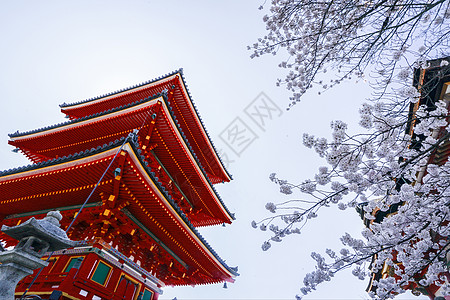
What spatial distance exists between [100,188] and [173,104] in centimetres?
561

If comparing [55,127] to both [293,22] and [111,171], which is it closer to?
[111,171]

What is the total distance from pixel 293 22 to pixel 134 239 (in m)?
7.39

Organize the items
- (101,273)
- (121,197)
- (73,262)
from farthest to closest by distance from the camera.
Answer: (121,197), (101,273), (73,262)

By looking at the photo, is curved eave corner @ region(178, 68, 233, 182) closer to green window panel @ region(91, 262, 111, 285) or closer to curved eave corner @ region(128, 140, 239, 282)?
curved eave corner @ region(128, 140, 239, 282)

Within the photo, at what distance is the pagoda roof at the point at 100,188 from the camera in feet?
19.9

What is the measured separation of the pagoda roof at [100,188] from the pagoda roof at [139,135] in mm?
1616

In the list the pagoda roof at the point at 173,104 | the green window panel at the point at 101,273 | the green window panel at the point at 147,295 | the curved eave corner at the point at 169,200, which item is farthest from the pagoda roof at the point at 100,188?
the pagoda roof at the point at 173,104

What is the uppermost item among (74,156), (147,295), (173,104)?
(173,104)

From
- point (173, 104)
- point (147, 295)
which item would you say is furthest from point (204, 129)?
point (147, 295)

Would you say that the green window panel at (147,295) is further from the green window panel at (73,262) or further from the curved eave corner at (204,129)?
the curved eave corner at (204,129)

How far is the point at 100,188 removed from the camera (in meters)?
6.42

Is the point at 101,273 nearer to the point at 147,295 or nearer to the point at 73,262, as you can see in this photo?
the point at 73,262

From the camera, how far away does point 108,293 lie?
21.0 ft

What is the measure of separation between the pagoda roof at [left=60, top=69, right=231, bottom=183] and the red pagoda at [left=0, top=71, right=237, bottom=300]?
55mm
